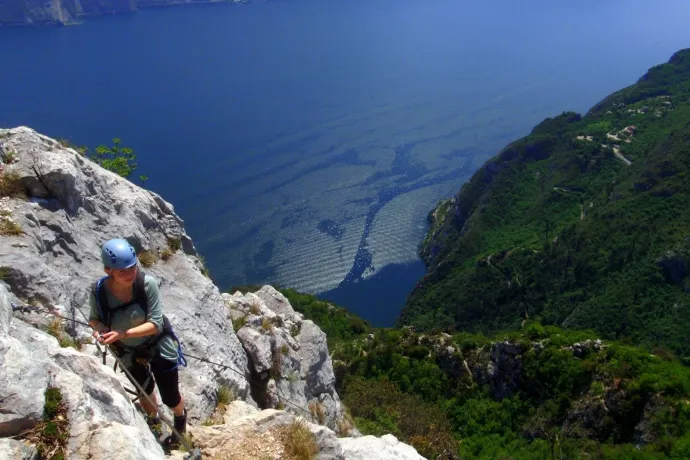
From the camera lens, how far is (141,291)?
6215 millimetres

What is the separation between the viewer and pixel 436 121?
4508 inches

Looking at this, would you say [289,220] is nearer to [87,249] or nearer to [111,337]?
[87,249]

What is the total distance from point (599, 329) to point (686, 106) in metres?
64.3

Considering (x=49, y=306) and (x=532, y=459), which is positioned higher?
(x=49, y=306)

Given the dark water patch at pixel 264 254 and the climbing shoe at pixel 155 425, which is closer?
the climbing shoe at pixel 155 425

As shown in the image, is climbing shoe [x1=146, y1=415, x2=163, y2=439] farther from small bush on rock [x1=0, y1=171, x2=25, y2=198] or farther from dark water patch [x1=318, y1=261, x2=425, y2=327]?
dark water patch [x1=318, y1=261, x2=425, y2=327]

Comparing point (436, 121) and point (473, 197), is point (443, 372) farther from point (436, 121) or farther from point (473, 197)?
point (436, 121)

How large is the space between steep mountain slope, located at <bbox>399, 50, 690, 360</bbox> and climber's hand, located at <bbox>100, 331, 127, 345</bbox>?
45.0 m

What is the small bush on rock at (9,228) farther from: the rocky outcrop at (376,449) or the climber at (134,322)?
the rocky outcrop at (376,449)

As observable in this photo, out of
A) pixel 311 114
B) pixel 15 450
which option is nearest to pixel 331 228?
pixel 311 114

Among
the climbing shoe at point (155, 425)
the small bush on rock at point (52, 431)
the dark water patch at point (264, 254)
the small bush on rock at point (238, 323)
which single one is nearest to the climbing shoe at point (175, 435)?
the climbing shoe at point (155, 425)

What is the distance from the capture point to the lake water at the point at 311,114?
8156cm

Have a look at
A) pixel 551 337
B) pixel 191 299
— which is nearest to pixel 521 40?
pixel 551 337

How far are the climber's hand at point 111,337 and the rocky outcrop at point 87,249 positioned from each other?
6.72 feet
